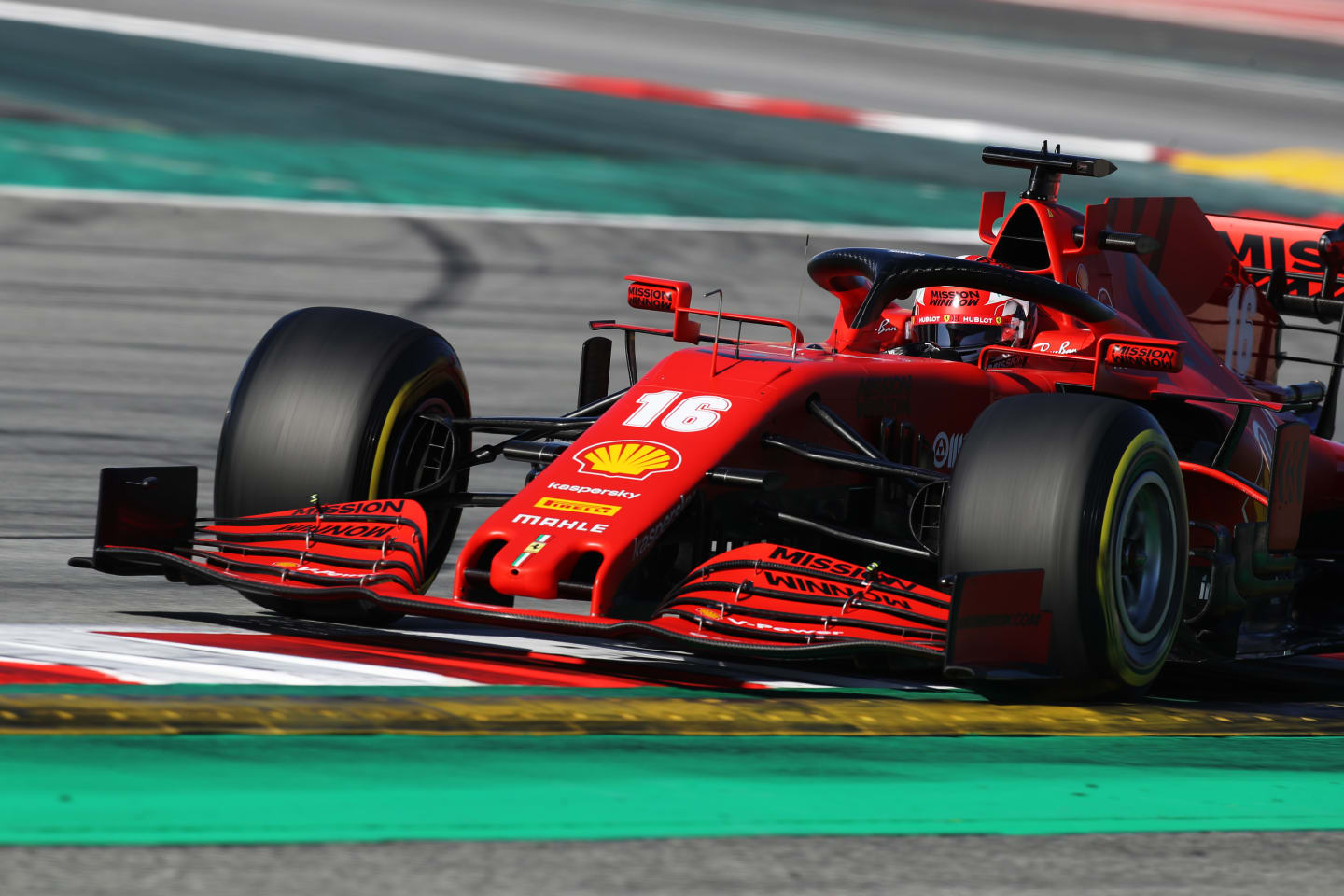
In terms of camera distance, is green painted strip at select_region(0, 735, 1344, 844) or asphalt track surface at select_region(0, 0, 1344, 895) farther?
green painted strip at select_region(0, 735, 1344, 844)

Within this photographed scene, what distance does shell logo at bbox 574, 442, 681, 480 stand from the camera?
6375mm

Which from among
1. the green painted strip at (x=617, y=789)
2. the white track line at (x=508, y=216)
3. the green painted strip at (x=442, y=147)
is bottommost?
the green painted strip at (x=617, y=789)

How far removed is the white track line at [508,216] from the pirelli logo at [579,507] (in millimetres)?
14022

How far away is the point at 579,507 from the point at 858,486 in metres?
1.15

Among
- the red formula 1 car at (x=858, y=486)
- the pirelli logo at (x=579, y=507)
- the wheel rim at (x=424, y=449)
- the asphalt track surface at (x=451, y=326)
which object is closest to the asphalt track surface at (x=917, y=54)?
the asphalt track surface at (x=451, y=326)

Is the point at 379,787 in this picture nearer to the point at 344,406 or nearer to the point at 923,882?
the point at 923,882

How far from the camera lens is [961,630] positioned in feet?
18.8

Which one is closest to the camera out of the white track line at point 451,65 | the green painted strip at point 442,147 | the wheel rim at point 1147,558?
the wheel rim at point 1147,558

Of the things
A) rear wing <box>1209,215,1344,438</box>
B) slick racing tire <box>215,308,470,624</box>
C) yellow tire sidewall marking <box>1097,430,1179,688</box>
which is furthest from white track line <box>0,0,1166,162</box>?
yellow tire sidewall marking <box>1097,430,1179,688</box>

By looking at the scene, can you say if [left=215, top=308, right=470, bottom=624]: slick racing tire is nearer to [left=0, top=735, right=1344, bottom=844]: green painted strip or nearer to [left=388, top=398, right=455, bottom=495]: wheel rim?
[left=388, top=398, right=455, bottom=495]: wheel rim

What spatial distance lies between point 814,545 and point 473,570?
3.93 ft

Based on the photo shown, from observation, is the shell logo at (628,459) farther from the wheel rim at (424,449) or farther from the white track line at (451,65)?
the white track line at (451,65)

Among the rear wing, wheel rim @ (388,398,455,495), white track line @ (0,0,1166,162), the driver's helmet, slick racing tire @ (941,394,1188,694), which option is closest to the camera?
slick racing tire @ (941,394,1188,694)

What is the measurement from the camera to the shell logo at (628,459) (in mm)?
6375
